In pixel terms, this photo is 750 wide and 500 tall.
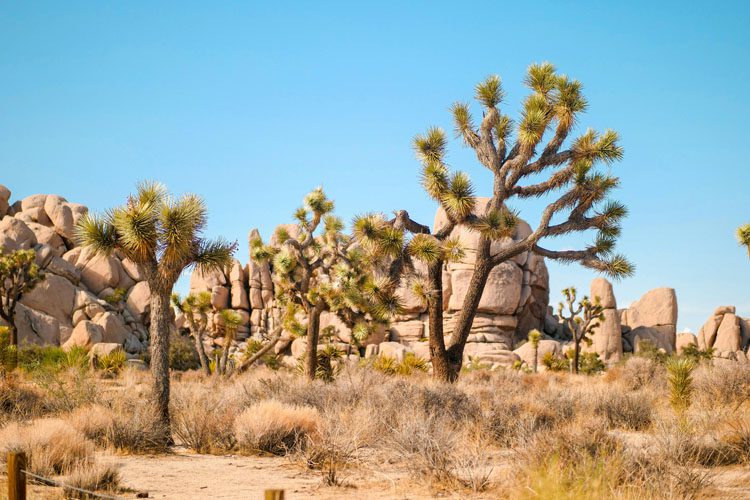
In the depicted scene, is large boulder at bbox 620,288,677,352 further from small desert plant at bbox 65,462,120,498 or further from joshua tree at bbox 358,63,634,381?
small desert plant at bbox 65,462,120,498

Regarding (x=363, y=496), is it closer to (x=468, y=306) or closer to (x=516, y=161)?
(x=468, y=306)

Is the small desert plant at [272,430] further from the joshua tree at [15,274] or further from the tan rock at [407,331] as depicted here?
the tan rock at [407,331]

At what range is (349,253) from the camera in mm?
22750

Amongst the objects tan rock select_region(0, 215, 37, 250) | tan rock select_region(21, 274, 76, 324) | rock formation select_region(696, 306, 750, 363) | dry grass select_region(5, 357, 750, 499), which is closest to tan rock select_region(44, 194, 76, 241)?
tan rock select_region(0, 215, 37, 250)

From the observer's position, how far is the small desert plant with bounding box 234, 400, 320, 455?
1002 centimetres

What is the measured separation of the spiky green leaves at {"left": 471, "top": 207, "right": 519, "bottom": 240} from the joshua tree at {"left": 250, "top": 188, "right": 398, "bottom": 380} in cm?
548

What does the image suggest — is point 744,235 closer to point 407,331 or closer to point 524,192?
point 524,192

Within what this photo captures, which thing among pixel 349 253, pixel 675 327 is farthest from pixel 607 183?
pixel 675 327

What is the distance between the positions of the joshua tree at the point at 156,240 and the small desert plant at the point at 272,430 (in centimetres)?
183

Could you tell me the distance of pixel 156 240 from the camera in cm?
1165

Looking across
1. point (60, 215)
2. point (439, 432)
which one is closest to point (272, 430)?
point (439, 432)

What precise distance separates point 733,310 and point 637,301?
6.41 meters

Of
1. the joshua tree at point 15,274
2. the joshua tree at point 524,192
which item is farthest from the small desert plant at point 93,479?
the joshua tree at point 15,274

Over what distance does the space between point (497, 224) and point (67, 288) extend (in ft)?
103
